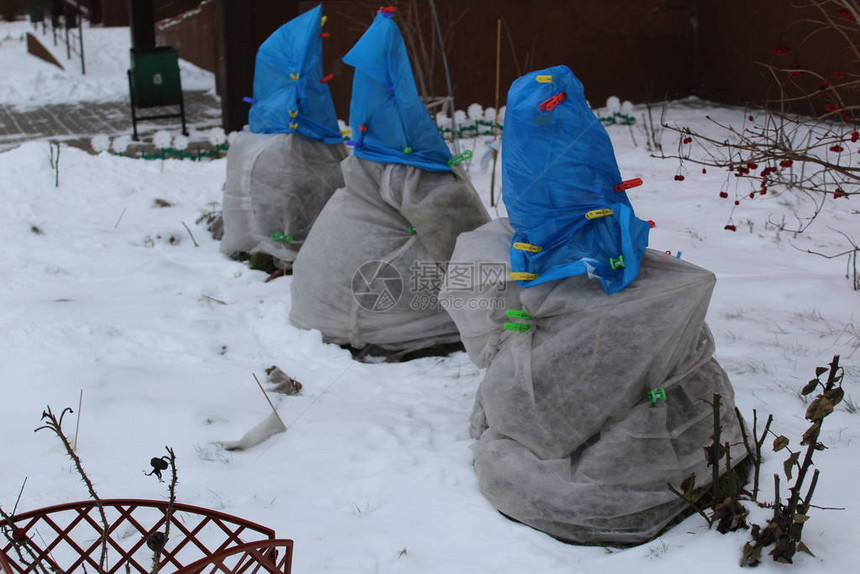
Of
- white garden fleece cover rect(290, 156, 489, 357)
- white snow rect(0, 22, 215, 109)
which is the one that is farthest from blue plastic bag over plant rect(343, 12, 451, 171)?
white snow rect(0, 22, 215, 109)

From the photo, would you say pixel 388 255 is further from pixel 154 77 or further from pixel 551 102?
pixel 154 77

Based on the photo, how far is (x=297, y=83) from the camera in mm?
4941

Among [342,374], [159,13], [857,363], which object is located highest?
[159,13]

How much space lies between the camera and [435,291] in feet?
13.3

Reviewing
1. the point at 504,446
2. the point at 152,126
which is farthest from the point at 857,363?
the point at 152,126

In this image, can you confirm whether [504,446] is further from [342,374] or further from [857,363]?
[857,363]

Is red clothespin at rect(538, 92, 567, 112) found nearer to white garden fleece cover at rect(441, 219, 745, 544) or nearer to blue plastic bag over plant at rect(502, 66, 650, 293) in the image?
blue plastic bag over plant at rect(502, 66, 650, 293)

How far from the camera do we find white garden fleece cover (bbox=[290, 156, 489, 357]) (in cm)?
389

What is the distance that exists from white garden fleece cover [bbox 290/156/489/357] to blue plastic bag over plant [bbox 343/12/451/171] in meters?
0.07

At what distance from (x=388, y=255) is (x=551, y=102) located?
1576 mm

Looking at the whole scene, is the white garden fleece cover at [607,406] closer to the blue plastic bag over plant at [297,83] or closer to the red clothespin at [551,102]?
the red clothespin at [551,102]

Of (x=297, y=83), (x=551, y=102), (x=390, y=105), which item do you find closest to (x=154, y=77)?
(x=297, y=83)

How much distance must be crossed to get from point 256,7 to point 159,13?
431 inches

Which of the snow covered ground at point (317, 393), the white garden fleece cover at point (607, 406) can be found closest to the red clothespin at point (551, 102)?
the white garden fleece cover at point (607, 406)
